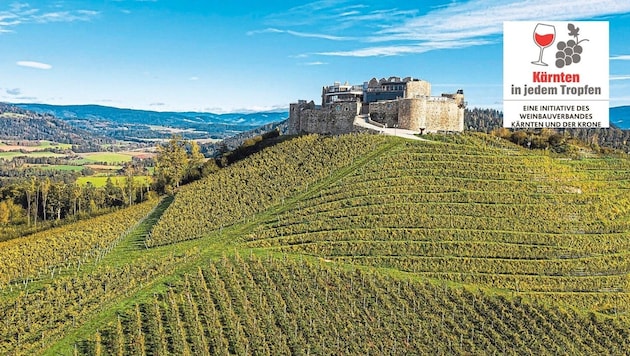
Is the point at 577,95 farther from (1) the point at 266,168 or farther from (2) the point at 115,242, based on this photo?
(2) the point at 115,242

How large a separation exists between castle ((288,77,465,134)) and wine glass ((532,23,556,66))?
46.0 feet

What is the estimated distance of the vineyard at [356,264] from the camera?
89.9 ft

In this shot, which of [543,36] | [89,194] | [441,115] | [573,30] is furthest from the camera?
[89,194]

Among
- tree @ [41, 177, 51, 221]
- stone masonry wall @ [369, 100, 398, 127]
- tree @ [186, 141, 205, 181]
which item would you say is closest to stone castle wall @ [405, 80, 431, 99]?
stone masonry wall @ [369, 100, 398, 127]

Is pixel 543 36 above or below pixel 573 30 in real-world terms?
below

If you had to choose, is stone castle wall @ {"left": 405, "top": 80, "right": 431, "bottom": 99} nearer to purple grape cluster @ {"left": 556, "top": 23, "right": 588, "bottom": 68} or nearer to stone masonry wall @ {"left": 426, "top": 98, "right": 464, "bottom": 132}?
stone masonry wall @ {"left": 426, "top": 98, "right": 464, "bottom": 132}

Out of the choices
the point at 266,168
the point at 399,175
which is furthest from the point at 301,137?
the point at 399,175

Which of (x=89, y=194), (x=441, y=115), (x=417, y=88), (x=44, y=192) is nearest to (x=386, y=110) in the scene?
(x=441, y=115)

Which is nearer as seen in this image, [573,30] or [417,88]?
[573,30]

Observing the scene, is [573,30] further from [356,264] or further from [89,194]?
[89,194]

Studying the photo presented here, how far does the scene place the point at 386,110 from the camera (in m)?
64.9

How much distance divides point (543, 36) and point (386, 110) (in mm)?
20093

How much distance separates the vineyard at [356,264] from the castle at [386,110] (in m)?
6.11

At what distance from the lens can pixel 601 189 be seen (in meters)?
49.4
